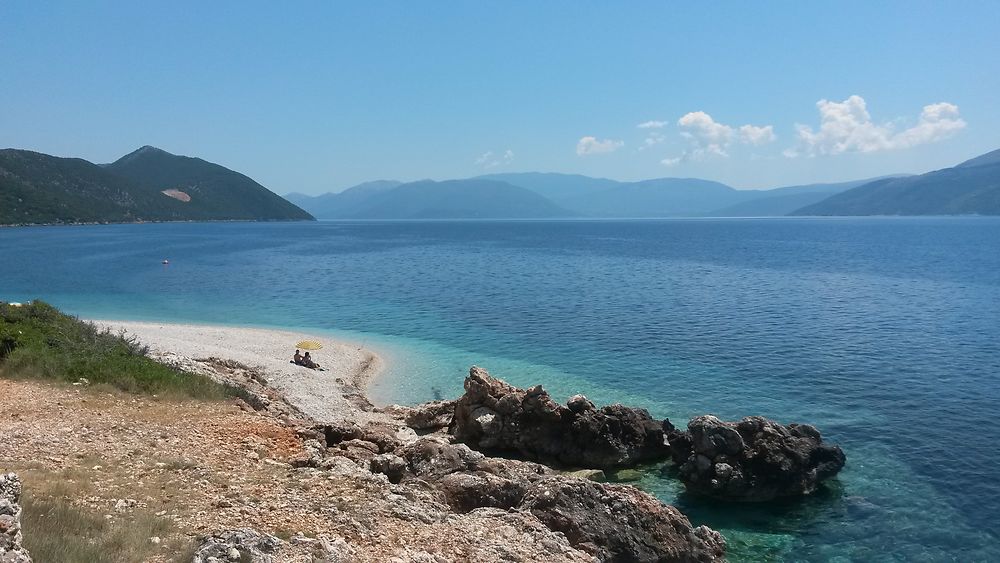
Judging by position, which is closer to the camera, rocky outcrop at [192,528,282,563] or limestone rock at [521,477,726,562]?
rocky outcrop at [192,528,282,563]

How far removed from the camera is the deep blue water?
18.3 m

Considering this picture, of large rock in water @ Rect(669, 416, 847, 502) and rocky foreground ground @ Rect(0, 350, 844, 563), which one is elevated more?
rocky foreground ground @ Rect(0, 350, 844, 563)

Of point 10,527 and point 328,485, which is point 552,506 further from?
point 10,527

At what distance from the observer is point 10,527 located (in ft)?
23.2

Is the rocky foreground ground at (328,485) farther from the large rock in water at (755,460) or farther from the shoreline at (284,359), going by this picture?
the shoreline at (284,359)

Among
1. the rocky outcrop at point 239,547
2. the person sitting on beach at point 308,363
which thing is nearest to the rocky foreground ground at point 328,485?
the rocky outcrop at point 239,547

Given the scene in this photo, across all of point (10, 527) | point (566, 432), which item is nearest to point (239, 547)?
point (10, 527)

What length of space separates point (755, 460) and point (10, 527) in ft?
62.4

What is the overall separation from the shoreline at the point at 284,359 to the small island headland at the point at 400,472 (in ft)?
10.3

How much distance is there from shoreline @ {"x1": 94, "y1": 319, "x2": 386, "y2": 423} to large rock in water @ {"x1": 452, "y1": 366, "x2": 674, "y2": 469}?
5.95 m

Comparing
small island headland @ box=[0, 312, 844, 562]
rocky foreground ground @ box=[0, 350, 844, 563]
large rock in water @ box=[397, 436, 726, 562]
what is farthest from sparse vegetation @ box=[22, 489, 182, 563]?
large rock in water @ box=[397, 436, 726, 562]

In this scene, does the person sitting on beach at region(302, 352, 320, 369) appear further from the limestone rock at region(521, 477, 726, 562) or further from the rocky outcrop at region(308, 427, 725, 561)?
the limestone rock at region(521, 477, 726, 562)

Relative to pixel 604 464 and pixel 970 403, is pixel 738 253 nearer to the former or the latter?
pixel 970 403

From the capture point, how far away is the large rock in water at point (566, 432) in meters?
22.1
